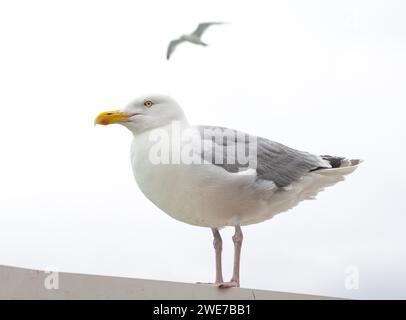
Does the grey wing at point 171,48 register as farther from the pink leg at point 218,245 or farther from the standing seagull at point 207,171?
the pink leg at point 218,245

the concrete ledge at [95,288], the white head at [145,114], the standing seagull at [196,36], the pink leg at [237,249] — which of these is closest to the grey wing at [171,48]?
the standing seagull at [196,36]

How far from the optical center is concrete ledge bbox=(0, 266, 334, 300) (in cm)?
397

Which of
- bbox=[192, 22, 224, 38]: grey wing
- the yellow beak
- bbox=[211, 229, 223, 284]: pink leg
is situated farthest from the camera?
bbox=[192, 22, 224, 38]: grey wing

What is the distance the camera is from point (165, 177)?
18.7ft

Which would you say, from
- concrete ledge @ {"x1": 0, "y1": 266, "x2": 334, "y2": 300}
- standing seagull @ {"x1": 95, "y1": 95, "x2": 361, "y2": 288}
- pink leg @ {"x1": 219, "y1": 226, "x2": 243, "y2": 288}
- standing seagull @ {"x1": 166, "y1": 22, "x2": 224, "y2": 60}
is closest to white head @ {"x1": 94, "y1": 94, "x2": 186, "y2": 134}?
standing seagull @ {"x1": 95, "y1": 95, "x2": 361, "y2": 288}

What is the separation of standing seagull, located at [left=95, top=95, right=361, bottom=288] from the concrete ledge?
0.53 m

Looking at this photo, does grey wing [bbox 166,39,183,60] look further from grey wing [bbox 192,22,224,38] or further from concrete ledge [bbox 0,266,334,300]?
concrete ledge [bbox 0,266,334,300]

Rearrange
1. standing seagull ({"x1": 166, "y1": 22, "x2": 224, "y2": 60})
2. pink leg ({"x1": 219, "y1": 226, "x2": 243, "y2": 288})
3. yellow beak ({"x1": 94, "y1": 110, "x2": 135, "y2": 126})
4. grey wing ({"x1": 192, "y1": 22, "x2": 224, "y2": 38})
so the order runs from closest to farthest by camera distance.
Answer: pink leg ({"x1": 219, "y1": 226, "x2": 243, "y2": 288})
yellow beak ({"x1": 94, "y1": 110, "x2": 135, "y2": 126})
standing seagull ({"x1": 166, "y1": 22, "x2": 224, "y2": 60})
grey wing ({"x1": 192, "y1": 22, "x2": 224, "y2": 38})

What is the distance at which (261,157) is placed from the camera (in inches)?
246

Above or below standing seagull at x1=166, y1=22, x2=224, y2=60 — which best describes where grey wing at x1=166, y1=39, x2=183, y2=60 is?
below

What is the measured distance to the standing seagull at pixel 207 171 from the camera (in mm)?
5711
